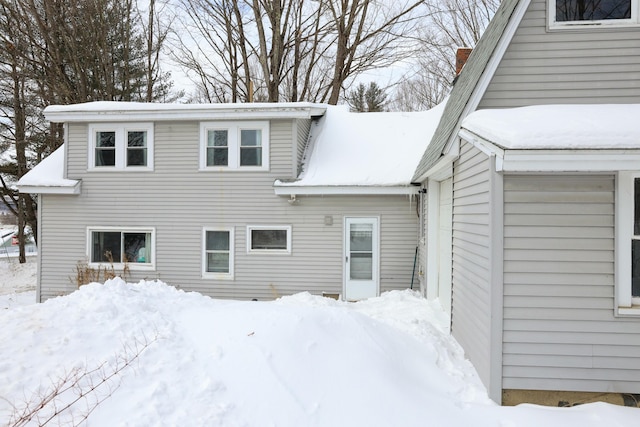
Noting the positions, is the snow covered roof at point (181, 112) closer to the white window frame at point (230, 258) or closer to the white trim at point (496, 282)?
the white window frame at point (230, 258)

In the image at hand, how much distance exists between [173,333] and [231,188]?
233 inches

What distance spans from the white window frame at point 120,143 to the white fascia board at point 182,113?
23cm

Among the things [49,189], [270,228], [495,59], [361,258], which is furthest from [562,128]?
[49,189]

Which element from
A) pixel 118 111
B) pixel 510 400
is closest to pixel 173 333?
pixel 510 400

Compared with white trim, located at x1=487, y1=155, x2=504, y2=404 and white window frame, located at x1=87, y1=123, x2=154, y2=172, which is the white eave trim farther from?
white trim, located at x1=487, y1=155, x2=504, y2=404

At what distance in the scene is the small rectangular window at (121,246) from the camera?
33.4 ft

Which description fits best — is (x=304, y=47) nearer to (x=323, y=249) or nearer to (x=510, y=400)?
(x=323, y=249)

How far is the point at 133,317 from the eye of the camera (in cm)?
476

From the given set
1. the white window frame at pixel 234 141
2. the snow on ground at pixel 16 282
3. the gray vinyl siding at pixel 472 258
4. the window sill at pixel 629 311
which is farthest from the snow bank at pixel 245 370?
the snow on ground at pixel 16 282

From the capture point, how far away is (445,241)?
691 centimetres

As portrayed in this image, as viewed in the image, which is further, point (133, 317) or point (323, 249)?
point (323, 249)

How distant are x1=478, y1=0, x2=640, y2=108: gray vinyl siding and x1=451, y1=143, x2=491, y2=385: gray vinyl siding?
38.6 inches

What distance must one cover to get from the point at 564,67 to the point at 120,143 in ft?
33.0

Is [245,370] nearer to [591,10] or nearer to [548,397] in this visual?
→ [548,397]
